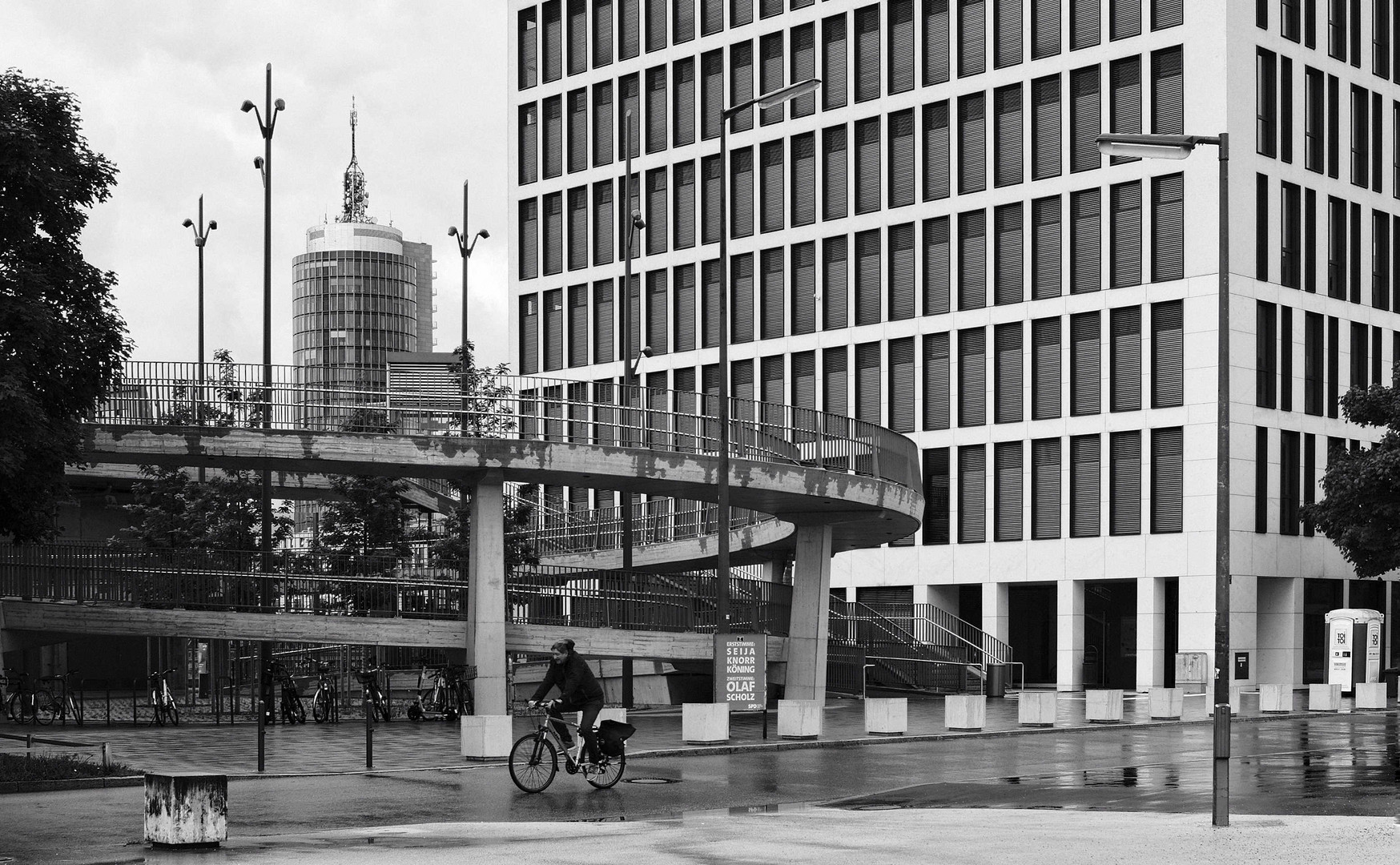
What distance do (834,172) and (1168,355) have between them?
51.0 ft

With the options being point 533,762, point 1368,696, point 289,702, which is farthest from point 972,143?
point 533,762

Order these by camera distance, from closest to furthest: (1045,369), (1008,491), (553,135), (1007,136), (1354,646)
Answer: (1354,646) → (1045,369) → (1008,491) → (1007,136) → (553,135)

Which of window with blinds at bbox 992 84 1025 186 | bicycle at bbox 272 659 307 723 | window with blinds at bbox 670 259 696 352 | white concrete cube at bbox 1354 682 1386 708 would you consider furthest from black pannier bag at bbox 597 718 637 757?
window with blinds at bbox 670 259 696 352

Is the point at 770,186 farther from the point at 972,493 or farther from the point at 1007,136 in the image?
the point at 972,493

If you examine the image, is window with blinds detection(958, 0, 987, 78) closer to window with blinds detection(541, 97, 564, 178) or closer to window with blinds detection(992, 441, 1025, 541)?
window with blinds detection(992, 441, 1025, 541)

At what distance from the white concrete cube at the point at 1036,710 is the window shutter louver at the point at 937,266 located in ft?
97.3

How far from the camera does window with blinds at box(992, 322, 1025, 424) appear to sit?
61.6m

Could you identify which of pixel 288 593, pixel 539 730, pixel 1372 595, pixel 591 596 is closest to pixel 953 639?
pixel 1372 595

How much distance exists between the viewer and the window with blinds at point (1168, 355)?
5691 cm

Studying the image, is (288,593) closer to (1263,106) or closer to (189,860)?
(189,860)

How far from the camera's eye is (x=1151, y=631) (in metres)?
57.9

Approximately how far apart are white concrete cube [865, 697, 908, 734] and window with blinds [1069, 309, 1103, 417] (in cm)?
2930

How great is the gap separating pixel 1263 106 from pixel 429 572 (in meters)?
30.7

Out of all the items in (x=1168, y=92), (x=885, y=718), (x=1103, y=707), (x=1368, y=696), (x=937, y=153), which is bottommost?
(x=1368, y=696)
